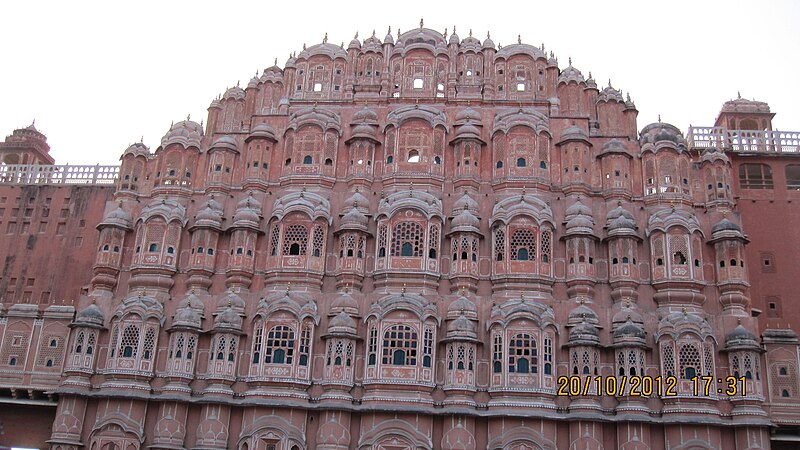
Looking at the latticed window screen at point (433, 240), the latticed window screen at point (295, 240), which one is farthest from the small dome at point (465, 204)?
the latticed window screen at point (295, 240)

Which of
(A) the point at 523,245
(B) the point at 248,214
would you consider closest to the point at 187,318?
(B) the point at 248,214

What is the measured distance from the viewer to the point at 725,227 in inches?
1168

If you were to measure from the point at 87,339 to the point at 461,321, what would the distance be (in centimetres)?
1451

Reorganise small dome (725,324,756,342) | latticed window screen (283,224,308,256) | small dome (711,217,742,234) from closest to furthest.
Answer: small dome (725,324,756,342), small dome (711,217,742,234), latticed window screen (283,224,308,256)

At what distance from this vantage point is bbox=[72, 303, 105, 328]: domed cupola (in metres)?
29.2

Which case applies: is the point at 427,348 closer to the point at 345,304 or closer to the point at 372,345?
the point at 372,345

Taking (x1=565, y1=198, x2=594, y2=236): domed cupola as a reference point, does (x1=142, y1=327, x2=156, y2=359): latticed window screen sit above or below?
below

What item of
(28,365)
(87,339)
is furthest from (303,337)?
(28,365)

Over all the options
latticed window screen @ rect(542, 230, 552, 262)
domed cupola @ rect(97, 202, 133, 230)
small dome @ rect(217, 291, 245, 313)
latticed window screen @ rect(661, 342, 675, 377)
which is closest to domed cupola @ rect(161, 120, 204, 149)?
domed cupola @ rect(97, 202, 133, 230)

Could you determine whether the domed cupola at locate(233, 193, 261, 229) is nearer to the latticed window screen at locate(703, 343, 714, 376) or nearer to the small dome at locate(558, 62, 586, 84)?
the small dome at locate(558, 62, 586, 84)

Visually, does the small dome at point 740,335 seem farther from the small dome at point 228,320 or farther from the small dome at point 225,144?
the small dome at point 225,144

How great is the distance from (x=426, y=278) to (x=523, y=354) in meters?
4.68

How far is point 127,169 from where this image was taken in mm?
33312
